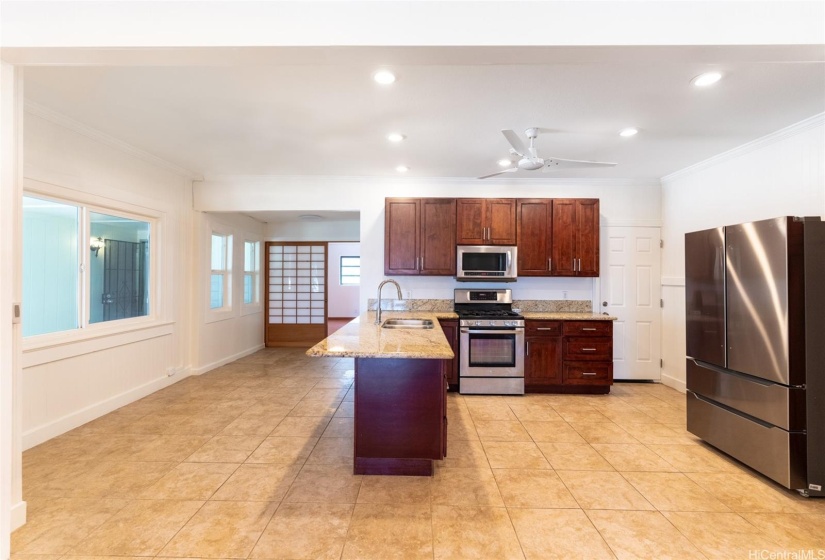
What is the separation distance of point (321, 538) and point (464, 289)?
328cm

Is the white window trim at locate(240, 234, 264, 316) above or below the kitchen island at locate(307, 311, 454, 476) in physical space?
above


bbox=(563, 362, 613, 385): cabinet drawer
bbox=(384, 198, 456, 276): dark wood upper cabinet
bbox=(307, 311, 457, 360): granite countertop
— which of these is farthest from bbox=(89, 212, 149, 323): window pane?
bbox=(563, 362, 613, 385): cabinet drawer

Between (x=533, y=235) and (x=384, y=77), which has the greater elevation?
(x=384, y=77)

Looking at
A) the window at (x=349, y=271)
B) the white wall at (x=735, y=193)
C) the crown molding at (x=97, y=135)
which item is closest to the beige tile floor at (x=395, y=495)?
the white wall at (x=735, y=193)

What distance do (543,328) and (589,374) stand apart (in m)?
0.72

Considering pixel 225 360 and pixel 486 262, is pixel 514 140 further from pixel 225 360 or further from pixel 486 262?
pixel 225 360

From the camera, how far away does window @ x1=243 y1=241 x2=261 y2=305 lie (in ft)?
20.2

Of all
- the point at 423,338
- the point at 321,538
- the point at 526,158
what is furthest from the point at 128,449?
the point at 526,158

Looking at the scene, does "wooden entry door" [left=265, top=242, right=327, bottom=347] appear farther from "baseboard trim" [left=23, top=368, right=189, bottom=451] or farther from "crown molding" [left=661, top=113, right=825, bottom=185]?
"crown molding" [left=661, top=113, right=825, bottom=185]

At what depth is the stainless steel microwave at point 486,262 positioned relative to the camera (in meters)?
4.45

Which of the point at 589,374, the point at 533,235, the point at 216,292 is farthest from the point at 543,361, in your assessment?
the point at 216,292

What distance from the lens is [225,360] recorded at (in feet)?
17.8

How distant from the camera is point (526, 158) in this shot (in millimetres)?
3031

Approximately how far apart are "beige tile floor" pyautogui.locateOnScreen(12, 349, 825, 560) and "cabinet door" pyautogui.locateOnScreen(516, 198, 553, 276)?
179 centimetres
